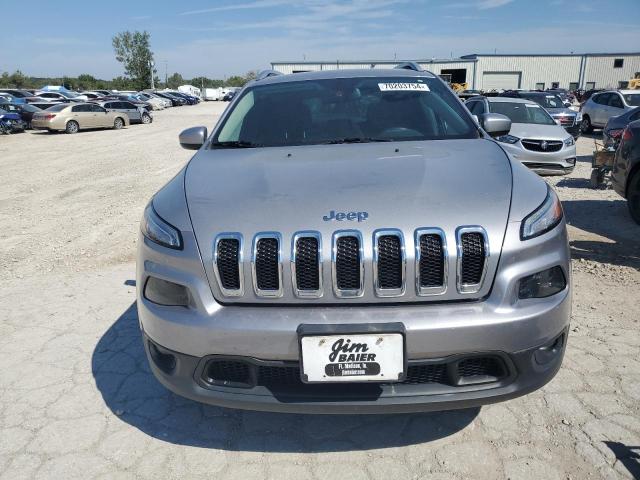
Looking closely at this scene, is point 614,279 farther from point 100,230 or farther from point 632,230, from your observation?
point 100,230

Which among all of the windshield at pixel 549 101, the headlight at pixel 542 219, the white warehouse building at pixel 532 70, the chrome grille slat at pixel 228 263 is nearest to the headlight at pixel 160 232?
the chrome grille slat at pixel 228 263

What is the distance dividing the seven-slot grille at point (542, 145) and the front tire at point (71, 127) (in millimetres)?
19434

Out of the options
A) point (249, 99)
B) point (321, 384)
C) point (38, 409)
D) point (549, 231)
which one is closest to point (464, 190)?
point (549, 231)

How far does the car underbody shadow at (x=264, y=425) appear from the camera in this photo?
235cm

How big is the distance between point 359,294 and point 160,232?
925 mm

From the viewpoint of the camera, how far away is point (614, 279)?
4238 millimetres

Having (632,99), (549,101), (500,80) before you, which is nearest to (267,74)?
(549,101)

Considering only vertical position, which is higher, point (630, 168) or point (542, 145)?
point (630, 168)

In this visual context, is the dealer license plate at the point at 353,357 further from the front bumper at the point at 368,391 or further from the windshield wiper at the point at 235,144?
the windshield wiper at the point at 235,144

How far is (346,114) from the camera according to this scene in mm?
3180

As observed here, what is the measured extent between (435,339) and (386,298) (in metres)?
0.24

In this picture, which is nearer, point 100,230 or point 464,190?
point 464,190

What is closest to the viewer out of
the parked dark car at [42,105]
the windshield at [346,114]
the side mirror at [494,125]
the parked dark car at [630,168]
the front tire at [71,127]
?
the windshield at [346,114]

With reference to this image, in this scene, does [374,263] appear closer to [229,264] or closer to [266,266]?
[266,266]
